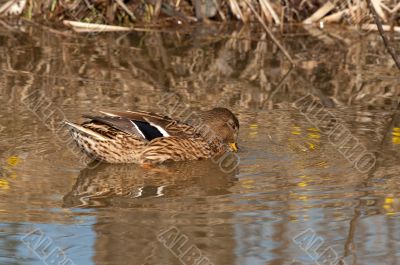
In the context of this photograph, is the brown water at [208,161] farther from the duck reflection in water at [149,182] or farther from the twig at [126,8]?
the twig at [126,8]

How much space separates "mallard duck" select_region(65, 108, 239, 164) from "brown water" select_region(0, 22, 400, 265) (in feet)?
0.49

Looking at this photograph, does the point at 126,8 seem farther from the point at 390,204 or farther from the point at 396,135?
the point at 390,204

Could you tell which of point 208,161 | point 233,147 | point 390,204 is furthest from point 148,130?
point 390,204

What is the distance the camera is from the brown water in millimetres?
6496

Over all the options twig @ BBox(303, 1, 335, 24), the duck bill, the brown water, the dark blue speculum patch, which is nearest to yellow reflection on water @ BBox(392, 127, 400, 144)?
the brown water

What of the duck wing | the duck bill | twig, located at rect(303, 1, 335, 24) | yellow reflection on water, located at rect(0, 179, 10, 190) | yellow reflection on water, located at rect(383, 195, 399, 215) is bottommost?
yellow reflection on water, located at rect(383, 195, 399, 215)

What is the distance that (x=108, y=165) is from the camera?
884 cm

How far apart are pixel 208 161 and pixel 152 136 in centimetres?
61

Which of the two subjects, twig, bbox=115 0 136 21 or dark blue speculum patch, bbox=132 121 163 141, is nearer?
dark blue speculum patch, bbox=132 121 163 141

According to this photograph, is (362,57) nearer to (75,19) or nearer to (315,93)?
(315,93)

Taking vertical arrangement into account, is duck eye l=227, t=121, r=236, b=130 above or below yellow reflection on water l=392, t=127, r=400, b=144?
above

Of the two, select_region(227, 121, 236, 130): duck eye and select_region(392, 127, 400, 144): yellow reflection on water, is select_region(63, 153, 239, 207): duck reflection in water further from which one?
select_region(392, 127, 400, 144): yellow reflection on water

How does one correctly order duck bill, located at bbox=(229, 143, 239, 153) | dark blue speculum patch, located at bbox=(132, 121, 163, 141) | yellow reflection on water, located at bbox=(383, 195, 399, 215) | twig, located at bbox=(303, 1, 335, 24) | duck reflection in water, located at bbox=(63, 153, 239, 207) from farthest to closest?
1. twig, located at bbox=(303, 1, 335, 24)
2. duck bill, located at bbox=(229, 143, 239, 153)
3. dark blue speculum patch, located at bbox=(132, 121, 163, 141)
4. duck reflection in water, located at bbox=(63, 153, 239, 207)
5. yellow reflection on water, located at bbox=(383, 195, 399, 215)

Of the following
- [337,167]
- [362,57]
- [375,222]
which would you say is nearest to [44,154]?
[337,167]
